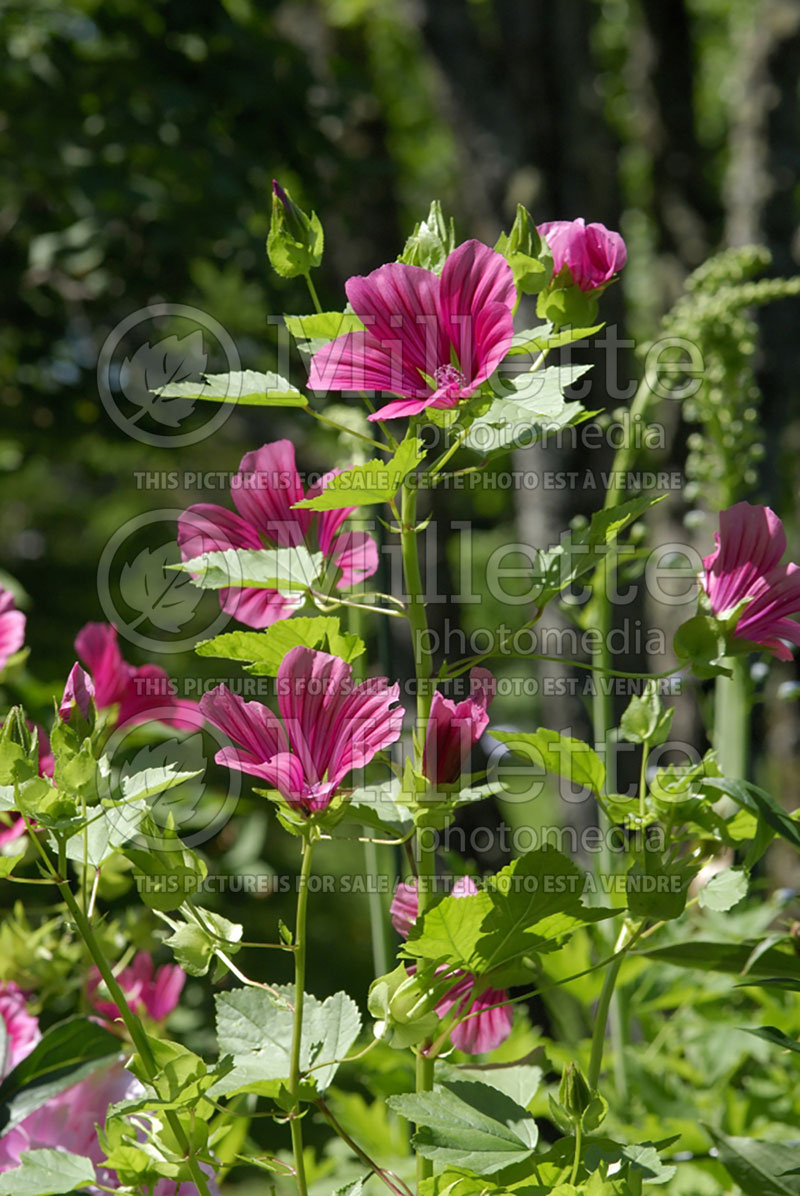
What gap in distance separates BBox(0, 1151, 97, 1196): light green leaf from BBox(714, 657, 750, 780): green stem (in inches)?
22.4

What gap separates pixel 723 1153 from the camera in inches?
17.0

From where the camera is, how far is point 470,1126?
0.38 metres

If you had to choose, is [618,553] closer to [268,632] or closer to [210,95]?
[268,632]

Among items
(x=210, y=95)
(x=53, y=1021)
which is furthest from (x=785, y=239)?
(x=53, y=1021)

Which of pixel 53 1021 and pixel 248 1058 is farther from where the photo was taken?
pixel 53 1021

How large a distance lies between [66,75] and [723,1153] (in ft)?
5.52

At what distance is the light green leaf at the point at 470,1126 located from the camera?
373mm

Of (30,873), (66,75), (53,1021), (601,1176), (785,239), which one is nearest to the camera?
(601,1176)

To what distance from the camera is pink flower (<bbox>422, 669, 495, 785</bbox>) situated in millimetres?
387

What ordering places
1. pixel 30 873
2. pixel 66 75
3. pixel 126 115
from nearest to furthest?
pixel 30 873 → pixel 126 115 → pixel 66 75

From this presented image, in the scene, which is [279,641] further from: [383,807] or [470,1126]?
[470,1126]

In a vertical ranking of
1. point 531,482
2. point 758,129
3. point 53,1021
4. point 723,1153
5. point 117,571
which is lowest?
point 53,1021

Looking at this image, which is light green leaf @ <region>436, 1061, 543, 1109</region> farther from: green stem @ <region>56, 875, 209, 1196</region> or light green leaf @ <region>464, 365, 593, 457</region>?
light green leaf @ <region>464, 365, 593, 457</region>

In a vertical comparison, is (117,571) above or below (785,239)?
below
